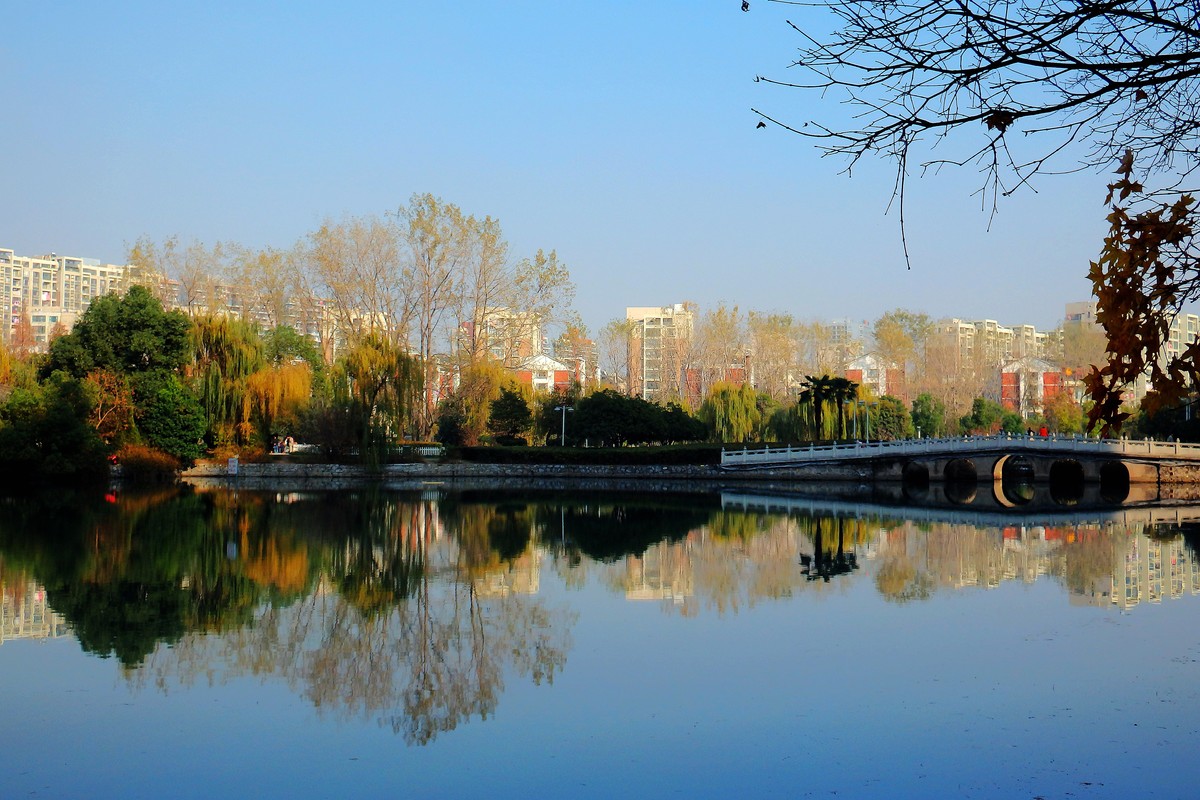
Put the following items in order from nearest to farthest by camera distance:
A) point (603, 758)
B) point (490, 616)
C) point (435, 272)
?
point (603, 758) → point (490, 616) → point (435, 272)

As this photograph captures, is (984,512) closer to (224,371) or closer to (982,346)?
(224,371)

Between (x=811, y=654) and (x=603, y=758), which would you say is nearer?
(x=603, y=758)

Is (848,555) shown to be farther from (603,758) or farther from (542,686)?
(603,758)

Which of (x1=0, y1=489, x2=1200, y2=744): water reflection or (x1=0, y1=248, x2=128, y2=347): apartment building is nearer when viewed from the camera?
(x1=0, y1=489, x2=1200, y2=744): water reflection

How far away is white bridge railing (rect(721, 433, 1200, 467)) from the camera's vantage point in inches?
1329

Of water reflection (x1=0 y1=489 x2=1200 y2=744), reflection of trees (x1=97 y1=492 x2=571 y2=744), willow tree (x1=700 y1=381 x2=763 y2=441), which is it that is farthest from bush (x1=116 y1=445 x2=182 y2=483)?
willow tree (x1=700 y1=381 x2=763 y2=441)

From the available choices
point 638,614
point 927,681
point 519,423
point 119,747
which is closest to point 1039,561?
point 638,614

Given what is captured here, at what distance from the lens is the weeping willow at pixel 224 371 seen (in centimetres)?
3547

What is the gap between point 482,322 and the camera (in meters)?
43.2

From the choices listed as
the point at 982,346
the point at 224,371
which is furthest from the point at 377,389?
the point at 982,346

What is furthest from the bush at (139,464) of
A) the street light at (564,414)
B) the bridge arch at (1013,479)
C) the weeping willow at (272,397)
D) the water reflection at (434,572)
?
the bridge arch at (1013,479)

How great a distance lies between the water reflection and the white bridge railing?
7.20 m

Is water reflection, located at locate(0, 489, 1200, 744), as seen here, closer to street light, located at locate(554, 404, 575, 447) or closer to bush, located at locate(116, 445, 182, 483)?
bush, located at locate(116, 445, 182, 483)

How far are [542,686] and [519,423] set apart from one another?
33947 millimetres
